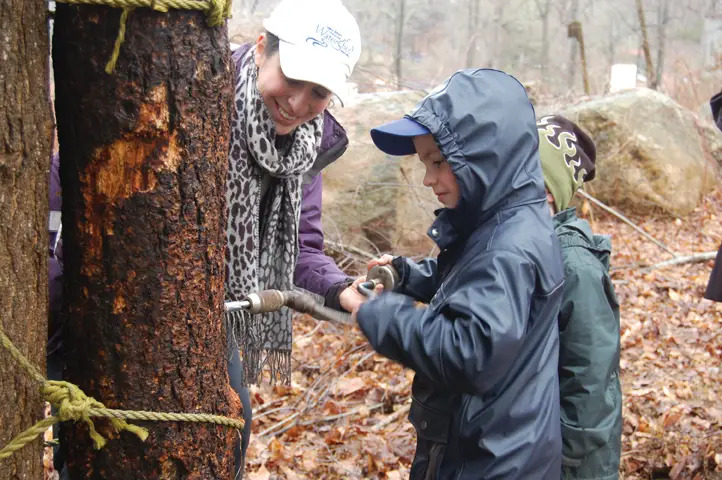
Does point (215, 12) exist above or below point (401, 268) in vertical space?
above

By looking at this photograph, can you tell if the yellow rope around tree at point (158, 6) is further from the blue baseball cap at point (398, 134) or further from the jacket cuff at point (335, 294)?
the jacket cuff at point (335, 294)

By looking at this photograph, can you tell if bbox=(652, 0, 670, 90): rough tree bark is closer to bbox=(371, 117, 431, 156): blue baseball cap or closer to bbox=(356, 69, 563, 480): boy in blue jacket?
bbox=(371, 117, 431, 156): blue baseball cap

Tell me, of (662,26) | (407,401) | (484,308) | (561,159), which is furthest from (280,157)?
(662,26)

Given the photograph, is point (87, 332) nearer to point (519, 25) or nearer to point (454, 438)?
point (454, 438)

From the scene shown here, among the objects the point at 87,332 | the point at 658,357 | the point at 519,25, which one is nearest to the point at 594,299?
the point at 87,332

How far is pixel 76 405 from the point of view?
1614 millimetres

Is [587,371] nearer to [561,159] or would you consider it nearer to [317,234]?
[561,159]

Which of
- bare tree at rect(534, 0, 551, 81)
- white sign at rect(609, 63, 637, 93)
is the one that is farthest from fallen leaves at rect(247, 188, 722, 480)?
bare tree at rect(534, 0, 551, 81)

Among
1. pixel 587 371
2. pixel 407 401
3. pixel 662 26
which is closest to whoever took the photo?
pixel 587 371

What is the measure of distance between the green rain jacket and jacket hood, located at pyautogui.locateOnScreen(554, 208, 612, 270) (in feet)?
0.17

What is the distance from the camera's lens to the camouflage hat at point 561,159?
2943 millimetres

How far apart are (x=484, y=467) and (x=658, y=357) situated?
417cm

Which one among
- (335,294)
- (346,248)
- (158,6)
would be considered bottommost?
(346,248)

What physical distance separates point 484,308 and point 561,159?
49.0 inches
